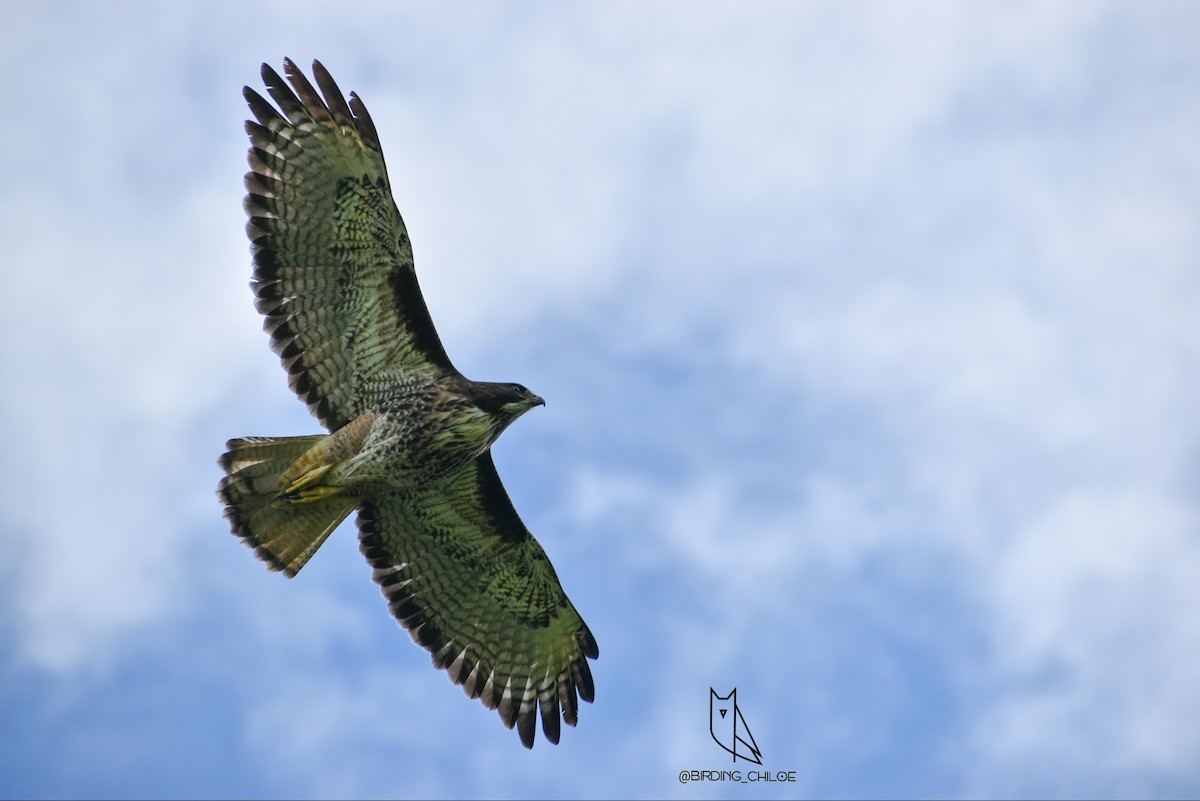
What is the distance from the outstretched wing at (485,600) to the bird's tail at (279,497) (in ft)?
1.91

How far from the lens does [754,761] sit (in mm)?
14469

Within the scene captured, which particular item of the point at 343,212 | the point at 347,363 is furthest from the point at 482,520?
the point at 343,212

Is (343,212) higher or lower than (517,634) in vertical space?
higher

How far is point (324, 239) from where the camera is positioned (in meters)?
12.6

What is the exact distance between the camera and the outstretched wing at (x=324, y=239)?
41.2 ft

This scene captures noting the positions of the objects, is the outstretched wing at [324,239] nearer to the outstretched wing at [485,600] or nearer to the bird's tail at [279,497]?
the bird's tail at [279,497]

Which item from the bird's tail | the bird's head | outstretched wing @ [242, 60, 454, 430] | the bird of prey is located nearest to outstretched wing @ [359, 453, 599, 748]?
the bird of prey

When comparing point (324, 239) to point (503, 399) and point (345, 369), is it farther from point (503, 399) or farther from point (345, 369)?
point (503, 399)

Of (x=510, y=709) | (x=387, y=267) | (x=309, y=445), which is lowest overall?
(x=510, y=709)

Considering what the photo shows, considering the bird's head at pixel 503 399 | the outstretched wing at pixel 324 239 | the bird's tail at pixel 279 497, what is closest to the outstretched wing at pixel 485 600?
the bird's tail at pixel 279 497

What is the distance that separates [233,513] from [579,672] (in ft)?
11.2

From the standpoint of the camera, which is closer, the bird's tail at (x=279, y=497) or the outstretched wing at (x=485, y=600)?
the bird's tail at (x=279, y=497)

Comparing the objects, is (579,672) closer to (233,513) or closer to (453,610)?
(453,610)

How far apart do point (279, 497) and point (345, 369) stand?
3.85ft
